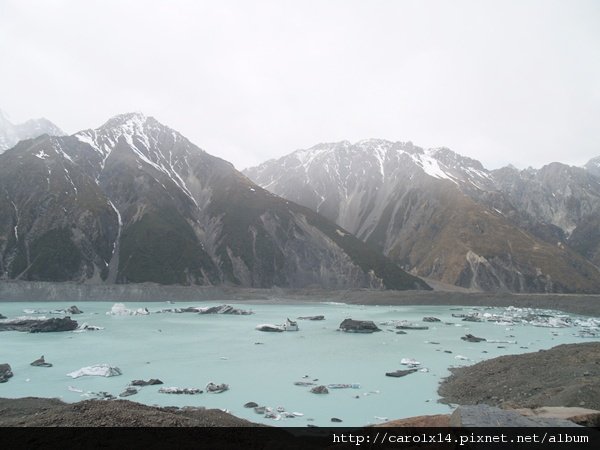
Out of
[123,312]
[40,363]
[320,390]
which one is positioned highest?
[320,390]

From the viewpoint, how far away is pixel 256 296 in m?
148

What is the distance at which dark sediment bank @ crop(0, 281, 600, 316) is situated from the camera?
407ft

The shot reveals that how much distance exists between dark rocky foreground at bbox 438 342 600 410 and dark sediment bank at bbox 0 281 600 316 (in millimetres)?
86741

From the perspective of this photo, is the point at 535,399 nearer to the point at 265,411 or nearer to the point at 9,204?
the point at 265,411

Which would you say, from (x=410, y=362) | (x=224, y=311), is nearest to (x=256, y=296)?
(x=224, y=311)

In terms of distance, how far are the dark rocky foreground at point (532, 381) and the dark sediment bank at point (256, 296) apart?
86.7 meters

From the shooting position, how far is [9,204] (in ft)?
562

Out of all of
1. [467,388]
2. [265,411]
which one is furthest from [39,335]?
[467,388]

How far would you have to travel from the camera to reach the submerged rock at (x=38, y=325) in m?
66.3

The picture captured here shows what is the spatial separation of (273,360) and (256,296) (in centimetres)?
10440

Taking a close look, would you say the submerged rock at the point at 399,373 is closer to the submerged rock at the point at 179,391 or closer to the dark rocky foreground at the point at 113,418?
the submerged rock at the point at 179,391

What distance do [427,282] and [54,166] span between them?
153 metres

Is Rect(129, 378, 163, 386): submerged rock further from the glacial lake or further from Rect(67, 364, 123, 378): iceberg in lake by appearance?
Rect(67, 364, 123, 378): iceberg in lake

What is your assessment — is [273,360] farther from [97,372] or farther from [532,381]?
[532,381]
